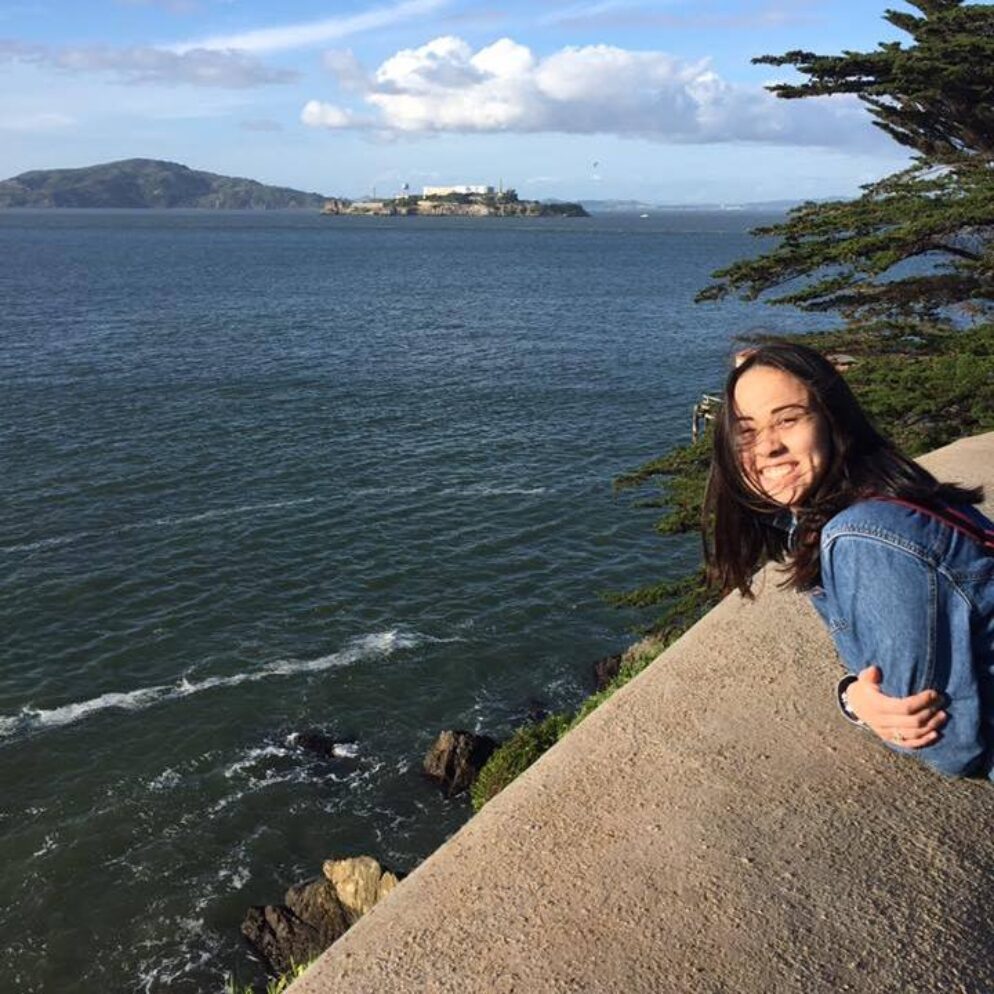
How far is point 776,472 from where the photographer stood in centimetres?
360

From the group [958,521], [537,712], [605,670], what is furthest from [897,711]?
[605,670]

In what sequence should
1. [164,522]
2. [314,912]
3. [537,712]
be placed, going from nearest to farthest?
[314,912]
[537,712]
[164,522]

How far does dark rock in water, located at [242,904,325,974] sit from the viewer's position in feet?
43.9

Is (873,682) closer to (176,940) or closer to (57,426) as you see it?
(176,940)

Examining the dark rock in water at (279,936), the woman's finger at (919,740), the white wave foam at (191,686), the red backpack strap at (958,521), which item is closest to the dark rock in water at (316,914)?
the dark rock in water at (279,936)

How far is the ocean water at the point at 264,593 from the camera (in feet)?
51.8

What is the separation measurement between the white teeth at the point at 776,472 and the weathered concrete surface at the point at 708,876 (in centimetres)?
207

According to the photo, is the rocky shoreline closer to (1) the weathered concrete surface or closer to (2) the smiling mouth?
(1) the weathered concrete surface

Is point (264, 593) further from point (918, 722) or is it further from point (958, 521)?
point (958, 521)

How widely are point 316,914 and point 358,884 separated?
2.43 feet

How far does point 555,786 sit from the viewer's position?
5824mm

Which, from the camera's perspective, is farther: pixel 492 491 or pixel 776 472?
pixel 492 491

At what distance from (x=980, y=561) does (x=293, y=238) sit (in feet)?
593

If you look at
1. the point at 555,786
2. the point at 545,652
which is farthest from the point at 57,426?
the point at 555,786
